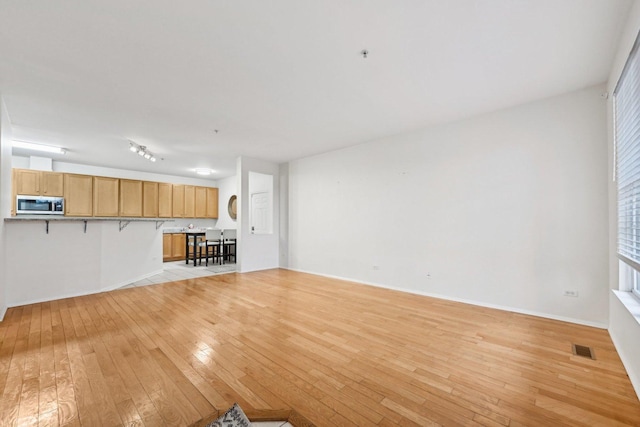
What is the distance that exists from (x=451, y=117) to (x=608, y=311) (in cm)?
295

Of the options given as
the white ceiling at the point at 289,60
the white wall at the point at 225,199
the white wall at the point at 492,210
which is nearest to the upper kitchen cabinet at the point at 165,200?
the white wall at the point at 225,199

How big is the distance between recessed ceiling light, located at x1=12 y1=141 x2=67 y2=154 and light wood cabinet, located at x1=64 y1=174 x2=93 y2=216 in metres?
1.05

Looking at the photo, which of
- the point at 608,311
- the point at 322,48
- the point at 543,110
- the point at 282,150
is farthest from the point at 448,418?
the point at 282,150

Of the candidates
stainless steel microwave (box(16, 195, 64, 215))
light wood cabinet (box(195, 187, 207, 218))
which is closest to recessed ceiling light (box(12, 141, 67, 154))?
stainless steel microwave (box(16, 195, 64, 215))

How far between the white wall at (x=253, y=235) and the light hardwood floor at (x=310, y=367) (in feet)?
8.27

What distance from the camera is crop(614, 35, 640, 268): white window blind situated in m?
1.87

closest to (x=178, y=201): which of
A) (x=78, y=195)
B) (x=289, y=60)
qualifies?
(x=78, y=195)

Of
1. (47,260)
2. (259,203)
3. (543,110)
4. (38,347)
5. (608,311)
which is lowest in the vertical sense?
(38,347)

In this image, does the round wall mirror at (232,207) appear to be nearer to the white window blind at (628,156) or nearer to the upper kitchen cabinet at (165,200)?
the upper kitchen cabinet at (165,200)

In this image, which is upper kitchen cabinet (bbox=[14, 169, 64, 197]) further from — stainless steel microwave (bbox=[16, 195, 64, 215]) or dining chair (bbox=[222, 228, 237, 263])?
dining chair (bbox=[222, 228, 237, 263])

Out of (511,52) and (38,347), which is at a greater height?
(511,52)

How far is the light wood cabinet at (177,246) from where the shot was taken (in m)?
8.22

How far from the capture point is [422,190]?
431 cm

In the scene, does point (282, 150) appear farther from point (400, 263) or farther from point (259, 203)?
point (400, 263)
